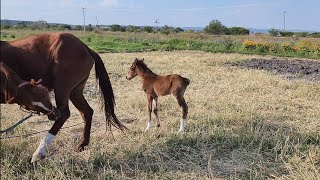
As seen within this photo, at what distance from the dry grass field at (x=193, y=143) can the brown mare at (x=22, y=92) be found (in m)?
0.66

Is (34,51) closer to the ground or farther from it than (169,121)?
farther from it

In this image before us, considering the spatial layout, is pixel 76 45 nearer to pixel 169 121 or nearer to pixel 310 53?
pixel 169 121

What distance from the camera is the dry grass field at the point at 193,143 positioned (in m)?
4.36

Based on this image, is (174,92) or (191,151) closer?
(191,151)

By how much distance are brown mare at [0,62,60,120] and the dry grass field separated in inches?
25.8

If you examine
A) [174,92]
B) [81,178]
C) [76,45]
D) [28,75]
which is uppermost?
[76,45]

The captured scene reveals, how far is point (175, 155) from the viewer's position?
4.95 metres

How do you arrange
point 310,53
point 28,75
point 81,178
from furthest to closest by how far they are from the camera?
point 310,53
point 28,75
point 81,178

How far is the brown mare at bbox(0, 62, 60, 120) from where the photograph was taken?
4098 mm

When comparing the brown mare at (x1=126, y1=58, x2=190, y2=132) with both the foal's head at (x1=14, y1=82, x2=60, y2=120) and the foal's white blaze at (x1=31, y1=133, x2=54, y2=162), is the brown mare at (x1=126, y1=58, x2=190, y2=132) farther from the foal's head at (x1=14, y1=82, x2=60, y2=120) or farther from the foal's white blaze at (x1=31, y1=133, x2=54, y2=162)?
the foal's head at (x1=14, y1=82, x2=60, y2=120)

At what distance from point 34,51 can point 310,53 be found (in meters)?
17.7

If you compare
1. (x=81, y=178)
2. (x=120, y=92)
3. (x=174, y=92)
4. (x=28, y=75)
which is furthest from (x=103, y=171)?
(x=120, y=92)

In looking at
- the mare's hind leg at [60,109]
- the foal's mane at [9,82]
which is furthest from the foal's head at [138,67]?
the foal's mane at [9,82]

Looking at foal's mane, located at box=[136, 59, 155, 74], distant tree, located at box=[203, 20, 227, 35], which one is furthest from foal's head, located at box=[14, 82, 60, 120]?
distant tree, located at box=[203, 20, 227, 35]
